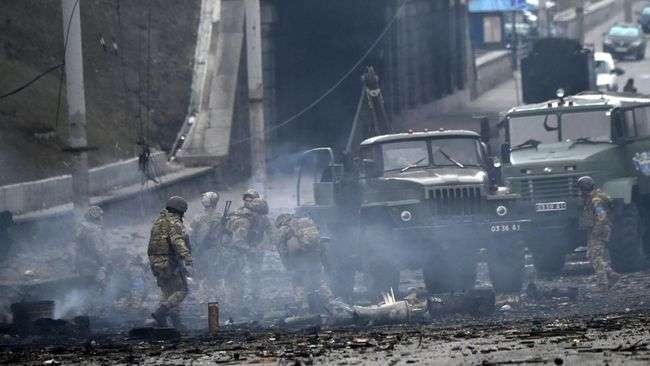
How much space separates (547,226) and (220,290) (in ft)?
15.5

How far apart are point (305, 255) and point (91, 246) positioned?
319cm

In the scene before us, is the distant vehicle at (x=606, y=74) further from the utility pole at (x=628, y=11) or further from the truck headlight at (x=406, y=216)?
the utility pole at (x=628, y=11)

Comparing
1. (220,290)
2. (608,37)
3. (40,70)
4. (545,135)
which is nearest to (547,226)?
(545,135)

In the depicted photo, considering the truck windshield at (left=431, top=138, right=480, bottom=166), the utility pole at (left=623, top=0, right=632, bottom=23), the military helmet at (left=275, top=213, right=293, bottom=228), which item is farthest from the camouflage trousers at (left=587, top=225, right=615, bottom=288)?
the utility pole at (left=623, top=0, right=632, bottom=23)

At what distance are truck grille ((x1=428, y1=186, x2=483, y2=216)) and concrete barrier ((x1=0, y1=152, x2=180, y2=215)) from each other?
24.7ft

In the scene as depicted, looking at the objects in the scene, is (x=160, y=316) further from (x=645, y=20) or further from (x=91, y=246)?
(x=645, y=20)

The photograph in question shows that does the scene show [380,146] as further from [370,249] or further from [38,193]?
[38,193]

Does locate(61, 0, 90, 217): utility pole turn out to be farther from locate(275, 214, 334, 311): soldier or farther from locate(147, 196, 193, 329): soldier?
locate(147, 196, 193, 329): soldier

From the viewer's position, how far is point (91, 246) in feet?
71.8

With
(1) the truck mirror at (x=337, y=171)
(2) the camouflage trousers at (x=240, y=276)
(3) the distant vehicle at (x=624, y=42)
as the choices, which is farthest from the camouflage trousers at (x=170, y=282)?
(3) the distant vehicle at (x=624, y=42)

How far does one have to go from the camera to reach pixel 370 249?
2130 centimetres

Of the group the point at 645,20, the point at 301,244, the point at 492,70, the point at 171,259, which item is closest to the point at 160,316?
the point at 171,259

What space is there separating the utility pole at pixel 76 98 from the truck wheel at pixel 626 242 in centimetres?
772

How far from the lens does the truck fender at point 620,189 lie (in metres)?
23.3
